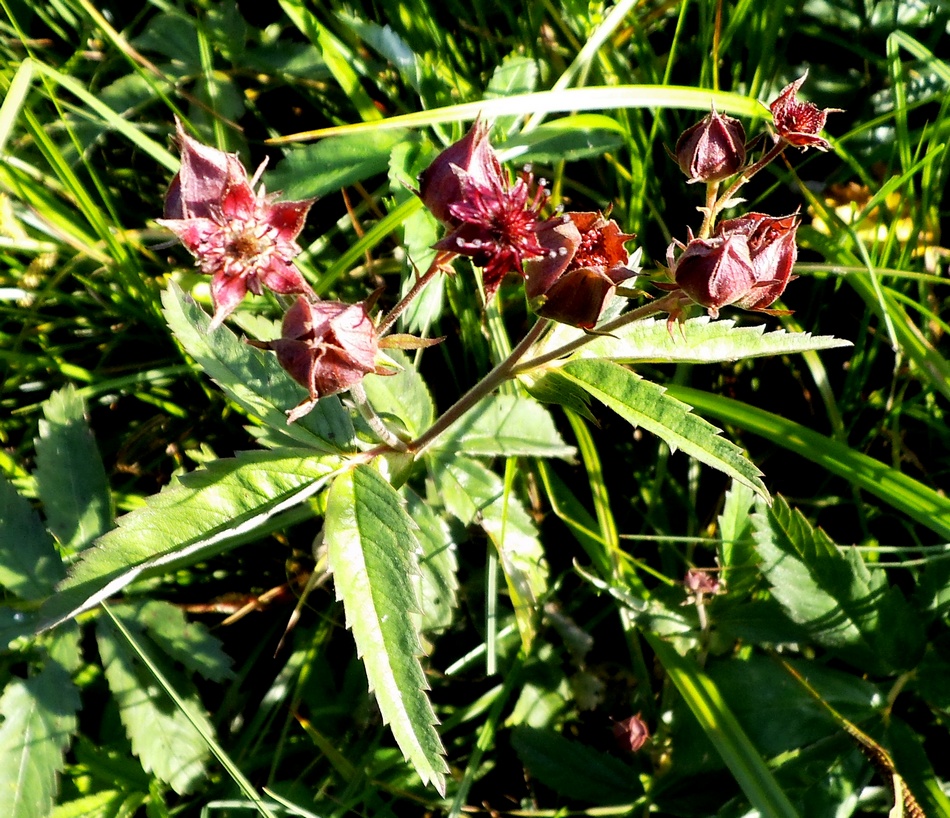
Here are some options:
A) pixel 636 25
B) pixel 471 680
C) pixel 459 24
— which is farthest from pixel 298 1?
pixel 471 680

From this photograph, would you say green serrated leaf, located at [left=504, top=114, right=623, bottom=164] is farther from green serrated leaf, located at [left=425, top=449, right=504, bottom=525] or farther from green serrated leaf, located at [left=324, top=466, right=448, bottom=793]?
green serrated leaf, located at [left=324, top=466, right=448, bottom=793]

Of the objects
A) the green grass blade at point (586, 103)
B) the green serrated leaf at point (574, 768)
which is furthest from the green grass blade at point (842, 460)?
the green serrated leaf at point (574, 768)

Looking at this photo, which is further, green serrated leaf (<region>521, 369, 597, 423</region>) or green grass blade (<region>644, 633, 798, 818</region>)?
green grass blade (<region>644, 633, 798, 818</region>)

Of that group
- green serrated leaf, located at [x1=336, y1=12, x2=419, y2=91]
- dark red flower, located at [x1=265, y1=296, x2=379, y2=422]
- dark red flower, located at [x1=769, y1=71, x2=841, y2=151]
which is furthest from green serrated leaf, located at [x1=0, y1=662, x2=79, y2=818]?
dark red flower, located at [x1=769, y1=71, x2=841, y2=151]

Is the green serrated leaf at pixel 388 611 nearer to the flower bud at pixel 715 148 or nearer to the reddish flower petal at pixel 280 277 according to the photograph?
the reddish flower petal at pixel 280 277

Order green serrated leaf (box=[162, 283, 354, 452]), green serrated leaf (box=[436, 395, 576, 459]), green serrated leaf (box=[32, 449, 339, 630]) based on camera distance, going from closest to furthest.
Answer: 1. green serrated leaf (box=[32, 449, 339, 630])
2. green serrated leaf (box=[162, 283, 354, 452])
3. green serrated leaf (box=[436, 395, 576, 459])

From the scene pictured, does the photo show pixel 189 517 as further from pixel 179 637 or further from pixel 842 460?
pixel 842 460
